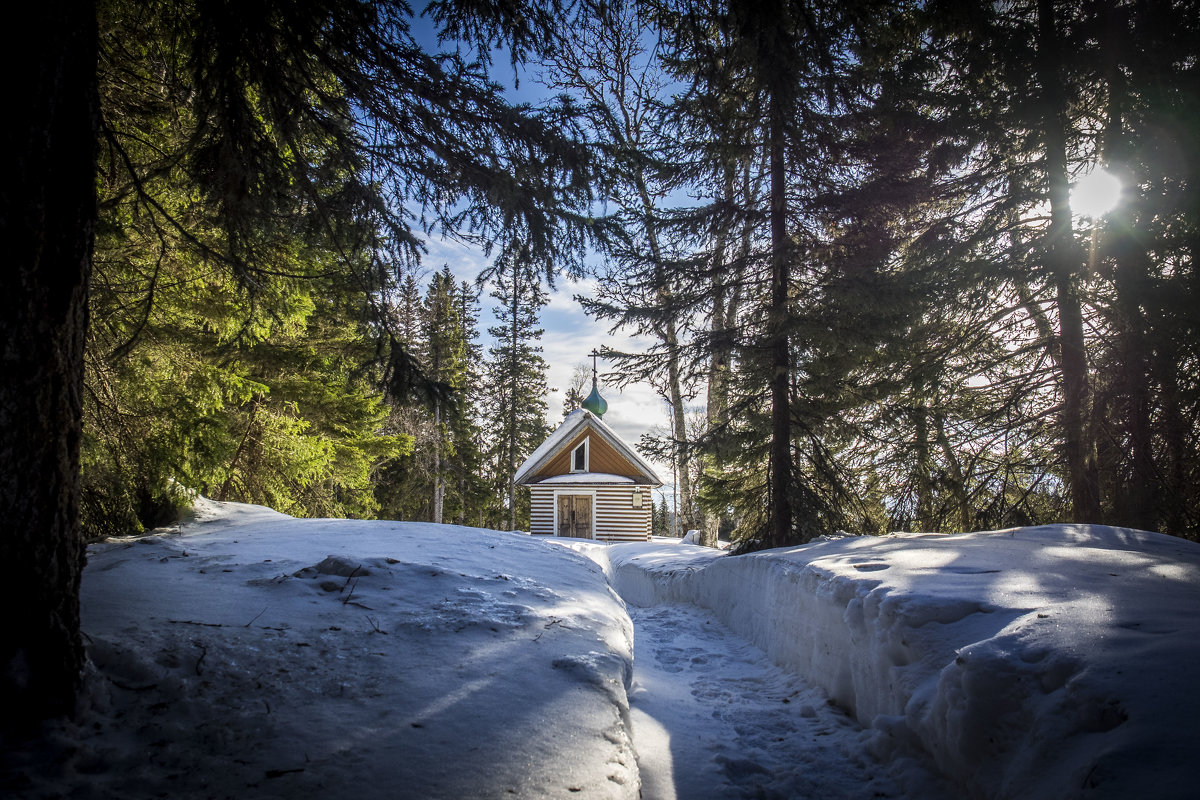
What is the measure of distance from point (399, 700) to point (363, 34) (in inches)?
161

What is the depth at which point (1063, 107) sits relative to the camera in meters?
7.19

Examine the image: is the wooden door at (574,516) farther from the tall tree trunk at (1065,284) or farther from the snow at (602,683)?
the snow at (602,683)

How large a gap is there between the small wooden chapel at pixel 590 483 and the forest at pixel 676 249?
10.9 m

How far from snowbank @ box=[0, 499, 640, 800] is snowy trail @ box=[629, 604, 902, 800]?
42cm

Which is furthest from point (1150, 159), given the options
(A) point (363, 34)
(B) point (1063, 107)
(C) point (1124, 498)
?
(A) point (363, 34)

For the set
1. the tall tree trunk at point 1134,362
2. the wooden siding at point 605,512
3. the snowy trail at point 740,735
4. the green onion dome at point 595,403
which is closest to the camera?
the snowy trail at point 740,735

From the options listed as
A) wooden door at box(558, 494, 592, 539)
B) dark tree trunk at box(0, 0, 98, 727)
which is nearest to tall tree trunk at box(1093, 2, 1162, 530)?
dark tree trunk at box(0, 0, 98, 727)

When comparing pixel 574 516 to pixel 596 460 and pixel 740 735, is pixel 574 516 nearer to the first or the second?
pixel 596 460

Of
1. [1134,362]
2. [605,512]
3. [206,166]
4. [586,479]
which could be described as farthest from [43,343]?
[605,512]

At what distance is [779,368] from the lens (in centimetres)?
773

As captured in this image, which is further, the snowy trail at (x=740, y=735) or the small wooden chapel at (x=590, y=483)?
the small wooden chapel at (x=590, y=483)

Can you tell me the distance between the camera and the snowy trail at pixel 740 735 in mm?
2633

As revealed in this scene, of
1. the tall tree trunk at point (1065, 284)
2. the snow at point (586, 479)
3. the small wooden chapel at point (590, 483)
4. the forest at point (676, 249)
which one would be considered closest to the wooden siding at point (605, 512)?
the small wooden chapel at point (590, 483)

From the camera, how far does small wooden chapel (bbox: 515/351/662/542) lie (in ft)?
71.4
